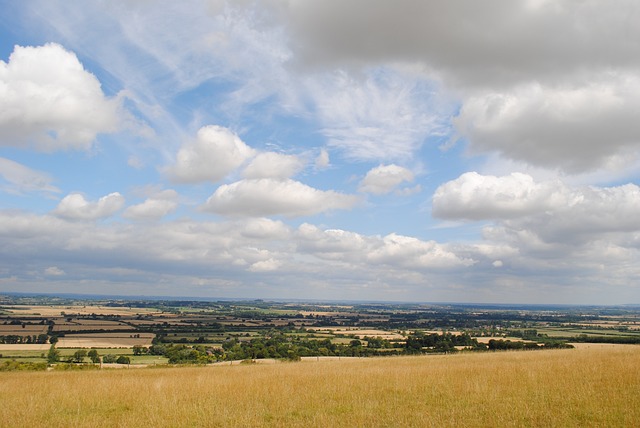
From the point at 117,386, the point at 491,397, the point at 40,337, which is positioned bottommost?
the point at 40,337

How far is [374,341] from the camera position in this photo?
83938mm

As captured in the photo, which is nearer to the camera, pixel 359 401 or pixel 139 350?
pixel 359 401

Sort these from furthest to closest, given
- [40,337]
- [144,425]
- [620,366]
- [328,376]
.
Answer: [40,337]
[328,376]
[620,366]
[144,425]

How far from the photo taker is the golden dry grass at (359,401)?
34.1 feet

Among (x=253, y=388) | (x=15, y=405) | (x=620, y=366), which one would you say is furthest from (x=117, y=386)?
(x=620, y=366)

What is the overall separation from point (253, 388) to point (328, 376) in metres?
3.96

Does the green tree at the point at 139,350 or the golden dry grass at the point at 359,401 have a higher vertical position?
the golden dry grass at the point at 359,401

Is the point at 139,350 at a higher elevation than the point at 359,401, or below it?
below

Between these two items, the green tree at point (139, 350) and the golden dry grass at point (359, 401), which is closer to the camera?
the golden dry grass at point (359, 401)

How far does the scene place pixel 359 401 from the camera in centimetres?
1303

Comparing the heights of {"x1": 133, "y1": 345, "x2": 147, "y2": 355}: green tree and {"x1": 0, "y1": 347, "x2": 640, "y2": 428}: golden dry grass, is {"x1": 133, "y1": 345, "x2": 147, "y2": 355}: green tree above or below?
below

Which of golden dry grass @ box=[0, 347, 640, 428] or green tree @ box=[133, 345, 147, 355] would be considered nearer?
golden dry grass @ box=[0, 347, 640, 428]

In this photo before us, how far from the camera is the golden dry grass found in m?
10.4

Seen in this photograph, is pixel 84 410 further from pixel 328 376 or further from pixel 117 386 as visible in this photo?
pixel 328 376
